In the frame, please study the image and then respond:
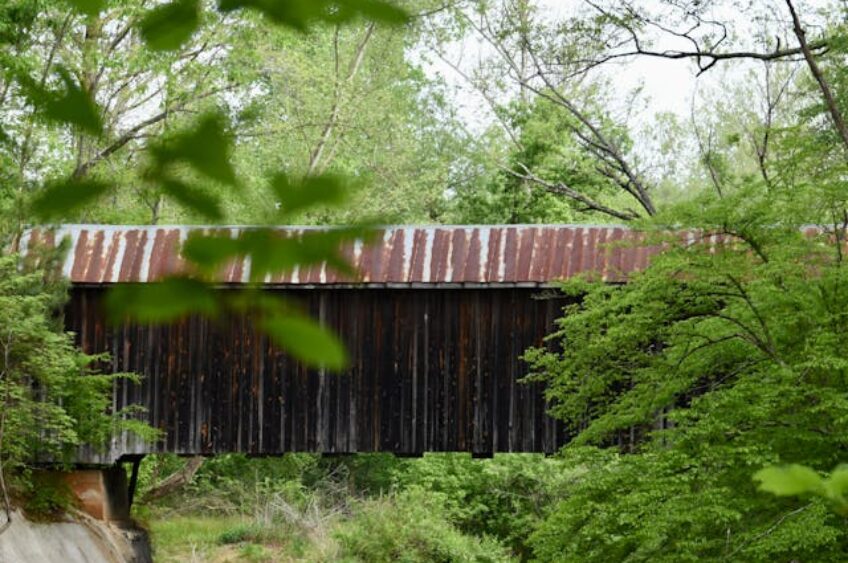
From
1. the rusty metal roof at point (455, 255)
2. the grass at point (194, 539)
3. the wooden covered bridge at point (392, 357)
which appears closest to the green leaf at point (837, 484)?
the rusty metal roof at point (455, 255)

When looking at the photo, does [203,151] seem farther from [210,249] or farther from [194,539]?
[194,539]

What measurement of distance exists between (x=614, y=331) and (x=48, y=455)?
8350 mm

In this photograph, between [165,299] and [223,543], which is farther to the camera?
[223,543]

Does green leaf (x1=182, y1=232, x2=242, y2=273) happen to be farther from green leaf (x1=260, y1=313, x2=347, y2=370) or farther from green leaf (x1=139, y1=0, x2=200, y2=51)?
green leaf (x1=139, y1=0, x2=200, y2=51)

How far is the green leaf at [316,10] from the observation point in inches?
51.4

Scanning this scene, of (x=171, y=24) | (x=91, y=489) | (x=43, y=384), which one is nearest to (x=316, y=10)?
(x=171, y=24)

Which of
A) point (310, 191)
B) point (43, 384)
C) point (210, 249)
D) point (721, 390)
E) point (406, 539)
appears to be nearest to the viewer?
point (310, 191)

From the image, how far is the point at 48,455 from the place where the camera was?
1692cm

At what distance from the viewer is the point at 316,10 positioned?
4.60 ft

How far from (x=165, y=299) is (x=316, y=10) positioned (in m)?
0.32

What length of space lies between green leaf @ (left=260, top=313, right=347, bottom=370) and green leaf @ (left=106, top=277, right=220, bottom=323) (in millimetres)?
81

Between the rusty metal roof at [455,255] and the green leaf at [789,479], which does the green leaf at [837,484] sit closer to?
the green leaf at [789,479]

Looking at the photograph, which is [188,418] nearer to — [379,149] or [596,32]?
[596,32]

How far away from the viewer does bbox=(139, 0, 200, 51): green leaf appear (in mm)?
1437
